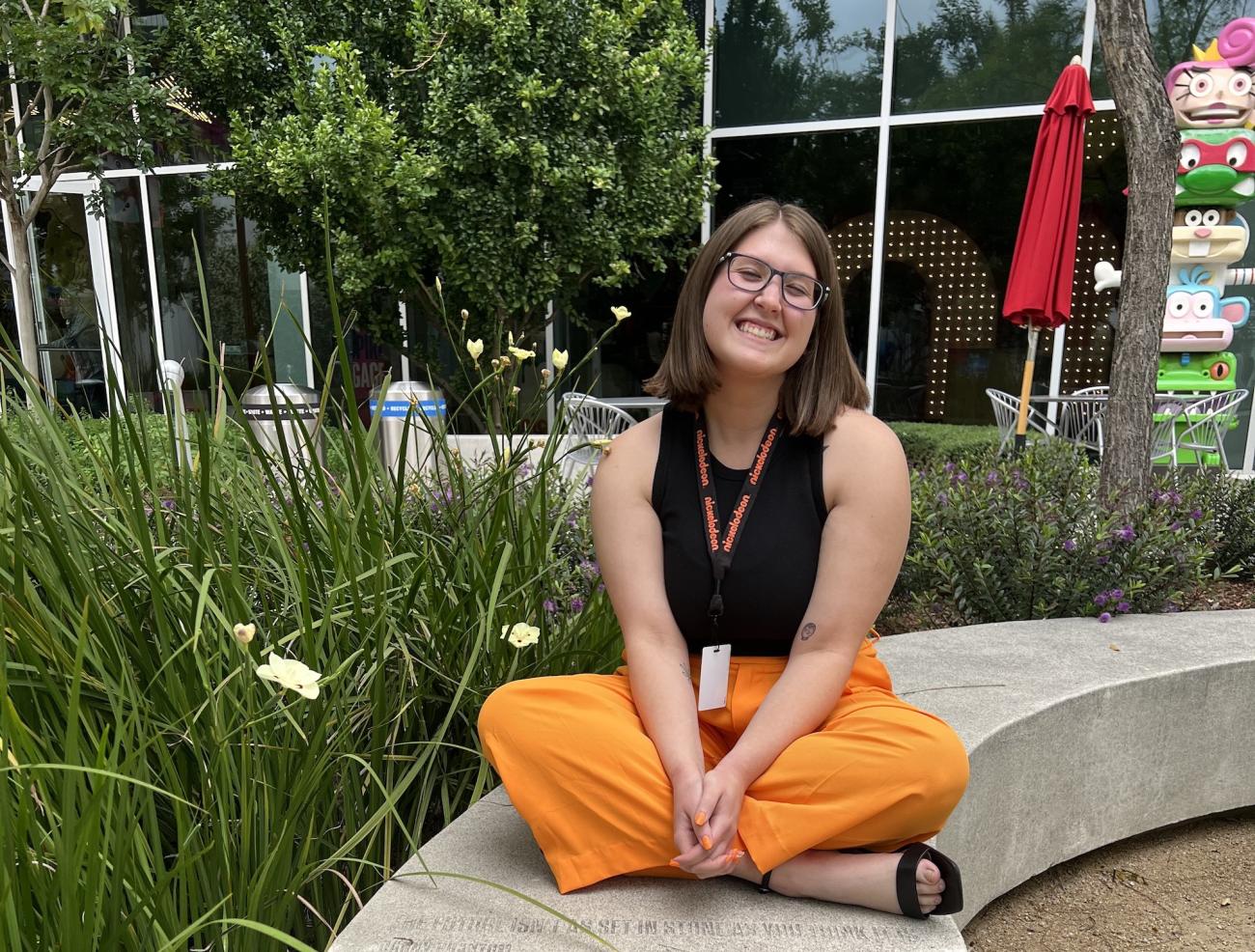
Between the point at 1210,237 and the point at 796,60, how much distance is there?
3.92 m

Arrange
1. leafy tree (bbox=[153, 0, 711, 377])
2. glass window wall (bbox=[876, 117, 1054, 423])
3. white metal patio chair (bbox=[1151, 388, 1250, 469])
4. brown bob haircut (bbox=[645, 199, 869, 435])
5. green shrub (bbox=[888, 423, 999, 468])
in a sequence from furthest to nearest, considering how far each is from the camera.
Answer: glass window wall (bbox=[876, 117, 1054, 423])
green shrub (bbox=[888, 423, 999, 468])
leafy tree (bbox=[153, 0, 711, 377])
white metal patio chair (bbox=[1151, 388, 1250, 469])
brown bob haircut (bbox=[645, 199, 869, 435])

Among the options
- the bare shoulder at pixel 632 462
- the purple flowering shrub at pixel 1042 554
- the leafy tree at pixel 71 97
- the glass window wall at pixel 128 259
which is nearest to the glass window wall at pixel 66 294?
the glass window wall at pixel 128 259

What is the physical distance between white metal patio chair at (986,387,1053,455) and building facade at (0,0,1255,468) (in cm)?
80

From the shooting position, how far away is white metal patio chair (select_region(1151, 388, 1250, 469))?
561 cm

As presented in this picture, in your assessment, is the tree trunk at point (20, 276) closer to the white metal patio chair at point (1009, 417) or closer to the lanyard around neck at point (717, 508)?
the lanyard around neck at point (717, 508)

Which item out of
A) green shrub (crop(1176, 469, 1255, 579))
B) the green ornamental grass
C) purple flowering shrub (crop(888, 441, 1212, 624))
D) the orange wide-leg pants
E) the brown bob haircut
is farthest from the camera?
green shrub (crop(1176, 469, 1255, 579))

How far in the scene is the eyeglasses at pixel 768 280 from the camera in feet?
5.21

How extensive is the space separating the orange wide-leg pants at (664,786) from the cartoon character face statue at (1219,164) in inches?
233

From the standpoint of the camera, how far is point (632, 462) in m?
1.69

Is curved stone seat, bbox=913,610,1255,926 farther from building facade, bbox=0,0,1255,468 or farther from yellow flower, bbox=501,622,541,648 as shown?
building facade, bbox=0,0,1255,468

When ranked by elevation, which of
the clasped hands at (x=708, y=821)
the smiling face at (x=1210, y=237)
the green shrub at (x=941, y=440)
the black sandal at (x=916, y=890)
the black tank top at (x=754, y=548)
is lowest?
the green shrub at (x=941, y=440)

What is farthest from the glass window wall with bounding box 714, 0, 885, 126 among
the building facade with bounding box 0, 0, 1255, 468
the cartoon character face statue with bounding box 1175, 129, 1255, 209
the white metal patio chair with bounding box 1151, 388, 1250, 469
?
the white metal patio chair with bounding box 1151, 388, 1250, 469

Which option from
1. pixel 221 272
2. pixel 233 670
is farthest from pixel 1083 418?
pixel 221 272

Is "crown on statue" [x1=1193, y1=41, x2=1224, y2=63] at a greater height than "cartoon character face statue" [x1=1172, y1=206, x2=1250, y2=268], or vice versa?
"crown on statue" [x1=1193, y1=41, x2=1224, y2=63]
